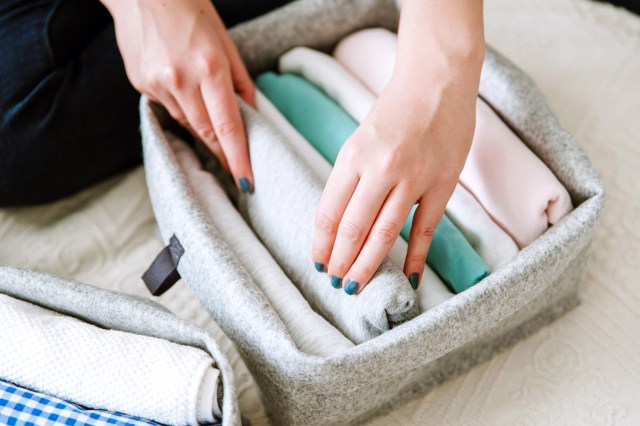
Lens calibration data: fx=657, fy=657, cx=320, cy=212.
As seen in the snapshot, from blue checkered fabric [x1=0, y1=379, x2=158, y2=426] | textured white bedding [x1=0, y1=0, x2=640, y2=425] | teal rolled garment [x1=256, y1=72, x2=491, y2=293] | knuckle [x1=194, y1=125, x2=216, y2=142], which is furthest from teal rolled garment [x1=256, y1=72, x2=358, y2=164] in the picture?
blue checkered fabric [x1=0, y1=379, x2=158, y2=426]

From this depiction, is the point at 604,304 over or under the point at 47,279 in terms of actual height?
under

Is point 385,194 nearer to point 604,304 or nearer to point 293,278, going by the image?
point 293,278

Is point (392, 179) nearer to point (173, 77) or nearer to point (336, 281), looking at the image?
point (336, 281)

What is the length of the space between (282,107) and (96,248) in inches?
10.7

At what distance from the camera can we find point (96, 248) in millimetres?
767

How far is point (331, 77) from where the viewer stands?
28.4 inches

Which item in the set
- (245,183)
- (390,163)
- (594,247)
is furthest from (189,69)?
(594,247)

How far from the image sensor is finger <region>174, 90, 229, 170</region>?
2.10ft

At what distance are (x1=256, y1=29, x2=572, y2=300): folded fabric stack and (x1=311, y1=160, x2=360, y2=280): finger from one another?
76 millimetres

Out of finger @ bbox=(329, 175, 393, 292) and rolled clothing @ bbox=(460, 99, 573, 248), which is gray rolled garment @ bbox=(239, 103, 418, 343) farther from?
rolled clothing @ bbox=(460, 99, 573, 248)

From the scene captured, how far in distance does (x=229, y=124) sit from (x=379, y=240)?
21 centimetres

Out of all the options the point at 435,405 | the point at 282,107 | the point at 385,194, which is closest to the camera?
the point at 385,194

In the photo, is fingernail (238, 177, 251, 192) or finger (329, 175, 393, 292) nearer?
finger (329, 175, 393, 292)

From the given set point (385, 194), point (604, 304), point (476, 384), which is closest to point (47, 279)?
point (385, 194)
